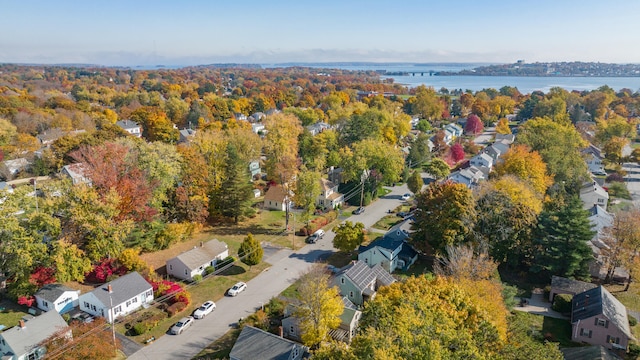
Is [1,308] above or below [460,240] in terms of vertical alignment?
below

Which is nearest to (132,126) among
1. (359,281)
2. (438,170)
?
(438,170)

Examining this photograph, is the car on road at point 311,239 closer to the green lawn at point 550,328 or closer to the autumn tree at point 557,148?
the green lawn at point 550,328

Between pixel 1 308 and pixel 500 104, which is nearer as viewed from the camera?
pixel 1 308

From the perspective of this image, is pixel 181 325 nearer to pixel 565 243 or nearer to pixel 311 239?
pixel 311 239

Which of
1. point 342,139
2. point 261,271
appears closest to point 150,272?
point 261,271

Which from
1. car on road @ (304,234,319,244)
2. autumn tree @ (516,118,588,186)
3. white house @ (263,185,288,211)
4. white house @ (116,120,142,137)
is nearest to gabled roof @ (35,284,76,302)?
car on road @ (304,234,319,244)

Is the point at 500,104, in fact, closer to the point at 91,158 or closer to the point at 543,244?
the point at 543,244

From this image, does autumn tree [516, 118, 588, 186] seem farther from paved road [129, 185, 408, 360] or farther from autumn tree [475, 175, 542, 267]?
paved road [129, 185, 408, 360]
